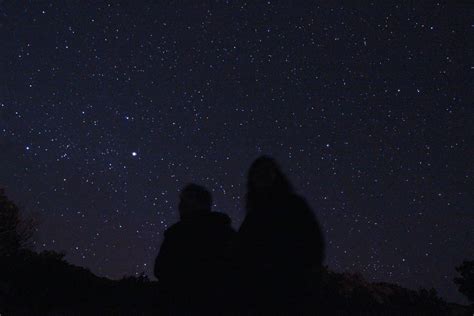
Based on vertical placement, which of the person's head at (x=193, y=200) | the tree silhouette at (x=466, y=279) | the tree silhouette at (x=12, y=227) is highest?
the tree silhouette at (x=12, y=227)

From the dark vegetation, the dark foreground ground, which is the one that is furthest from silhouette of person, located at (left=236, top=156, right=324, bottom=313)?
the dark foreground ground

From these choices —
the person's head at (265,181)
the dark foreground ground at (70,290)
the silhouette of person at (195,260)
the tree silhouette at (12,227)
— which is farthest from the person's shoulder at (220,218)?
the tree silhouette at (12,227)

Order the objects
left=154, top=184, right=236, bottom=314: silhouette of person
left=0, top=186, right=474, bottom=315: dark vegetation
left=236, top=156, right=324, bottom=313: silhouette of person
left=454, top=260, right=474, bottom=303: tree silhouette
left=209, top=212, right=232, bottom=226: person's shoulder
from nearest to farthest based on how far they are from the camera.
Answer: left=236, top=156, right=324, bottom=313: silhouette of person, left=154, top=184, right=236, bottom=314: silhouette of person, left=209, top=212, right=232, bottom=226: person's shoulder, left=0, top=186, right=474, bottom=315: dark vegetation, left=454, top=260, right=474, bottom=303: tree silhouette

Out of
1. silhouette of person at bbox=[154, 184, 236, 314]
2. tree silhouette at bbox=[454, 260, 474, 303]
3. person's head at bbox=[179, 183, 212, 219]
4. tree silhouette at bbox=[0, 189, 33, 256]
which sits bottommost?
silhouette of person at bbox=[154, 184, 236, 314]

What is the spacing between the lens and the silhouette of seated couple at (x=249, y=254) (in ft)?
9.10

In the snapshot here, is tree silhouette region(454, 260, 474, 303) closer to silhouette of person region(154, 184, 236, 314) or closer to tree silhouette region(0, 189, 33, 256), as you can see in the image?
silhouette of person region(154, 184, 236, 314)

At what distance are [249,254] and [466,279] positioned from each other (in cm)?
842

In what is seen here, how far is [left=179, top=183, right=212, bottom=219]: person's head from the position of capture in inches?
129

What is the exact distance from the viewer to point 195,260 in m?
3.09

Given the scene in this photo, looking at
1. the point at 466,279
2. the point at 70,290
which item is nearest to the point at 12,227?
the point at 70,290

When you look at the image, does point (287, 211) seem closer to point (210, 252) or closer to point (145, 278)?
point (210, 252)

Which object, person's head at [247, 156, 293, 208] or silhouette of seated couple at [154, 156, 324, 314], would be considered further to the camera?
person's head at [247, 156, 293, 208]

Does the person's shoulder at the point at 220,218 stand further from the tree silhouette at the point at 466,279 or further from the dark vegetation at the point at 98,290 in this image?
the tree silhouette at the point at 466,279

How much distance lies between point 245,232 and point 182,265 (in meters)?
0.47
